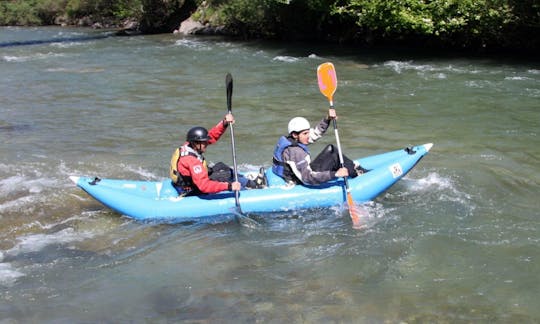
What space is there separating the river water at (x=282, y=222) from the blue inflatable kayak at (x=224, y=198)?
0.38ft

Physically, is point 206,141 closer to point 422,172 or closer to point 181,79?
point 422,172

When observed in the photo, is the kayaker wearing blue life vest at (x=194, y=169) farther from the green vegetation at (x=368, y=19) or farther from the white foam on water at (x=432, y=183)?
the green vegetation at (x=368, y=19)

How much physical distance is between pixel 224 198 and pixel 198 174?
0.36 metres

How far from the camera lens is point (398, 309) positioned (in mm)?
3721

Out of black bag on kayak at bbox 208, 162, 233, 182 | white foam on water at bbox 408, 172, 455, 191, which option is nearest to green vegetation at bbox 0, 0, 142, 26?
black bag on kayak at bbox 208, 162, 233, 182

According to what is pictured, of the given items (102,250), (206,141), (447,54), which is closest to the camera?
(102,250)

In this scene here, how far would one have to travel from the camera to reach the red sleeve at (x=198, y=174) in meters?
5.14

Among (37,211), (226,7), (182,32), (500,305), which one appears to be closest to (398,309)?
(500,305)

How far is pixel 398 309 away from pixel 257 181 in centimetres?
226

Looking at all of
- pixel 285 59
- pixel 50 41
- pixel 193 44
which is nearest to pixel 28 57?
pixel 193 44

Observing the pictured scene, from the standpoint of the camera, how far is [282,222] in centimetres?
523

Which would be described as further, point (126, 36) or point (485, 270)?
point (126, 36)

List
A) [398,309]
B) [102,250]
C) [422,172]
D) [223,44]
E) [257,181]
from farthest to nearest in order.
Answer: [223,44] → [422,172] → [257,181] → [102,250] → [398,309]

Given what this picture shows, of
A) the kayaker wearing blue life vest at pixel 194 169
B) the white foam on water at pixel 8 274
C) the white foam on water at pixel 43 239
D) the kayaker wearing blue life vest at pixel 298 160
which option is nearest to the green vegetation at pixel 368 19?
the kayaker wearing blue life vest at pixel 298 160
